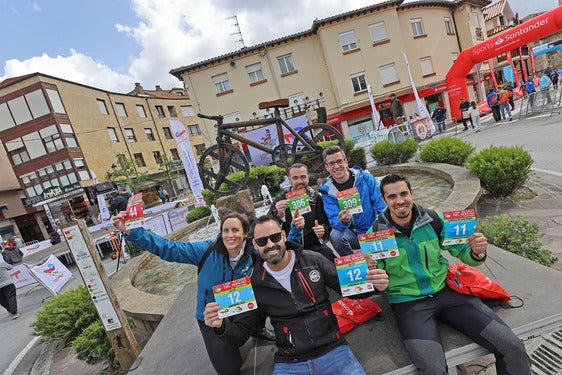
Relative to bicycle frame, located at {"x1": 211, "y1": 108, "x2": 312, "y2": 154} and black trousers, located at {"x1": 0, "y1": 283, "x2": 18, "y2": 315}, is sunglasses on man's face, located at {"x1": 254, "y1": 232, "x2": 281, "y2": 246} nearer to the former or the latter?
bicycle frame, located at {"x1": 211, "y1": 108, "x2": 312, "y2": 154}

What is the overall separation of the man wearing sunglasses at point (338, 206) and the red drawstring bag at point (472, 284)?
3.91ft

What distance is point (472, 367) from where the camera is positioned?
2373mm

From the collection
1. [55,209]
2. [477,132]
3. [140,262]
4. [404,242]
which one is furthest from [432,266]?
[55,209]

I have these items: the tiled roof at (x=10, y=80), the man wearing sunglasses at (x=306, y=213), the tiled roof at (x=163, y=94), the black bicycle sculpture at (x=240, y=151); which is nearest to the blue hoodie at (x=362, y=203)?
the man wearing sunglasses at (x=306, y=213)

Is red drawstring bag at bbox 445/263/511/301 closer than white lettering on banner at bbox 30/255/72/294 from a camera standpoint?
Yes

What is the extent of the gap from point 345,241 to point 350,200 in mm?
618

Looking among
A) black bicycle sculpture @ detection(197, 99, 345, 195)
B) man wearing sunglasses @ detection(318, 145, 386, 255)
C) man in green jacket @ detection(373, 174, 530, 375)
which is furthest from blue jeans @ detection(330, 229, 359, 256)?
black bicycle sculpture @ detection(197, 99, 345, 195)

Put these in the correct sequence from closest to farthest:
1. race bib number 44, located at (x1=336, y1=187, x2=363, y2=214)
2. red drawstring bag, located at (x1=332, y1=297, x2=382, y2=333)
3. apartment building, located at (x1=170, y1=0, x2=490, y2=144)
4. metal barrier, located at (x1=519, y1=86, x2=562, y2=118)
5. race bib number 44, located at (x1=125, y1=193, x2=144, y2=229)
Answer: red drawstring bag, located at (x1=332, y1=297, x2=382, y2=333) → race bib number 44, located at (x1=125, y1=193, x2=144, y2=229) → race bib number 44, located at (x1=336, y1=187, x2=363, y2=214) → metal barrier, located at (x1=519, y1=86, x2=562, y2=118) → apartment building, located at (x1=170, y1=0, x2=490, y2=144)

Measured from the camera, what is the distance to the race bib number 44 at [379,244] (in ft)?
6.52

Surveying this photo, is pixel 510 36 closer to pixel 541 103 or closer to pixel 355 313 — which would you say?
pixel 541 103

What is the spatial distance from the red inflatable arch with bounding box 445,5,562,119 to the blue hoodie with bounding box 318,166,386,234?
14.8m

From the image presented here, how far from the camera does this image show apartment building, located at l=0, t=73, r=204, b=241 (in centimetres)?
2728

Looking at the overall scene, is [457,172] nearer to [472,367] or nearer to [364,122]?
[472,367]

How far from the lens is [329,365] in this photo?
79.5 inches
